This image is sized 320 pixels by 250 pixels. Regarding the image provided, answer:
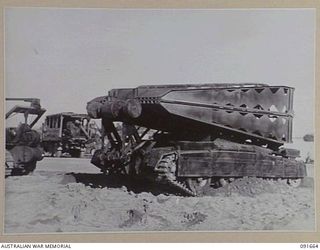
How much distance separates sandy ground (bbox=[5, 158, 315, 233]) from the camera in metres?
2.38

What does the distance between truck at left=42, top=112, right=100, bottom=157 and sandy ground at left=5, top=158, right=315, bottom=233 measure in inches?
2.0

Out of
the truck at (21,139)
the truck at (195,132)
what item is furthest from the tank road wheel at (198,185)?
the truck at (21,139)

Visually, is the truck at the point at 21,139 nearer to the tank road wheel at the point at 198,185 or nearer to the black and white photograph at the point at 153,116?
the black and white photograph at the point at 153,116

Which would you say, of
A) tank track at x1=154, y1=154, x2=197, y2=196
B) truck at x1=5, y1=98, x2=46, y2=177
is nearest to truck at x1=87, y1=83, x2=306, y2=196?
tank track at x1=154, y1=154, x2=197, y2=196

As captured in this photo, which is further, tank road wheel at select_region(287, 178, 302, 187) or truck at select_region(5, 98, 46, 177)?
tank road wheel at select_region(287, 178, 302, 187)

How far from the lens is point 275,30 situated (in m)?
2.45

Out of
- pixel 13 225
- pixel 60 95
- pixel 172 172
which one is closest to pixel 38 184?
pixel 13 225

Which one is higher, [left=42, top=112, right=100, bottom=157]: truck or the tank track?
[left=42, top=112, right=100, bottom=157]: truck

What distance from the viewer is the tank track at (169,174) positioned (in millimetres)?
2410

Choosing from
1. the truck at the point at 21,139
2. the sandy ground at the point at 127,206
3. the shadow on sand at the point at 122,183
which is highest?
the truck at the point at 21,139

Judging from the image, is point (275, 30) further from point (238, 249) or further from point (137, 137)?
point (238, 249)

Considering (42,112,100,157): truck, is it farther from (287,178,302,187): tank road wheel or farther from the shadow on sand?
(287,178,302,187): tank road wheel

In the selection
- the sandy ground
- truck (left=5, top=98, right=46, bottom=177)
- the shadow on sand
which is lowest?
the sandy ground

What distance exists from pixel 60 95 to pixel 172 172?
587mm
